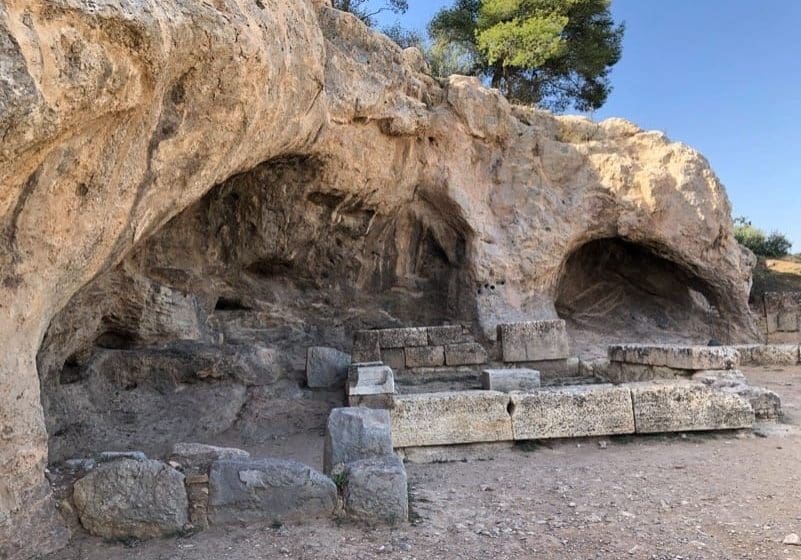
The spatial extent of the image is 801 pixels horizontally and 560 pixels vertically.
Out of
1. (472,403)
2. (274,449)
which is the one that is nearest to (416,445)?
(472,403)

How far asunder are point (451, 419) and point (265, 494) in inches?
105

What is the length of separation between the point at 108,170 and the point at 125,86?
66 cm

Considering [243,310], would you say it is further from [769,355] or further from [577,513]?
[769,355]

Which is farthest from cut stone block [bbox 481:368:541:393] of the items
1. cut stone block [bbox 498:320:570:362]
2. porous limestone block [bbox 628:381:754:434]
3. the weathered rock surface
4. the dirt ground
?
the weathered rock surface

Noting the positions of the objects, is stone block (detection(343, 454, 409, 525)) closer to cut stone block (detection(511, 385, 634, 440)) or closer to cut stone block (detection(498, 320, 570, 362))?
cut stone block (detection(511, 385, 634, 440))

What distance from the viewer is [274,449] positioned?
685 cm

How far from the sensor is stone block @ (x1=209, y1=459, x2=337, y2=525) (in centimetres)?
385

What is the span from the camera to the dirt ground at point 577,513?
3547mm

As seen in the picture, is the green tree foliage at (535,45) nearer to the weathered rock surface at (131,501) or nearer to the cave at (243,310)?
the cave at (243,310)

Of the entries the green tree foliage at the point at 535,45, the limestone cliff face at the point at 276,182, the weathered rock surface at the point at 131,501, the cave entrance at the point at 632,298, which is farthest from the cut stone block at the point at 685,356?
the green tree foliage at the point at 535,45

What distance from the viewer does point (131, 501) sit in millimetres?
3697

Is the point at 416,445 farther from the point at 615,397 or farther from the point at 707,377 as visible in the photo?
the point at 707,377

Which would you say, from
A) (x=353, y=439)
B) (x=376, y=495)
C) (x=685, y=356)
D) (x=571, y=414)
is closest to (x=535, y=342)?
(x=685, y=356)

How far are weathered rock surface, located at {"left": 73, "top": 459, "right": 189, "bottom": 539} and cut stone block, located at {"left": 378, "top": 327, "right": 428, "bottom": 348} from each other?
202 inches
